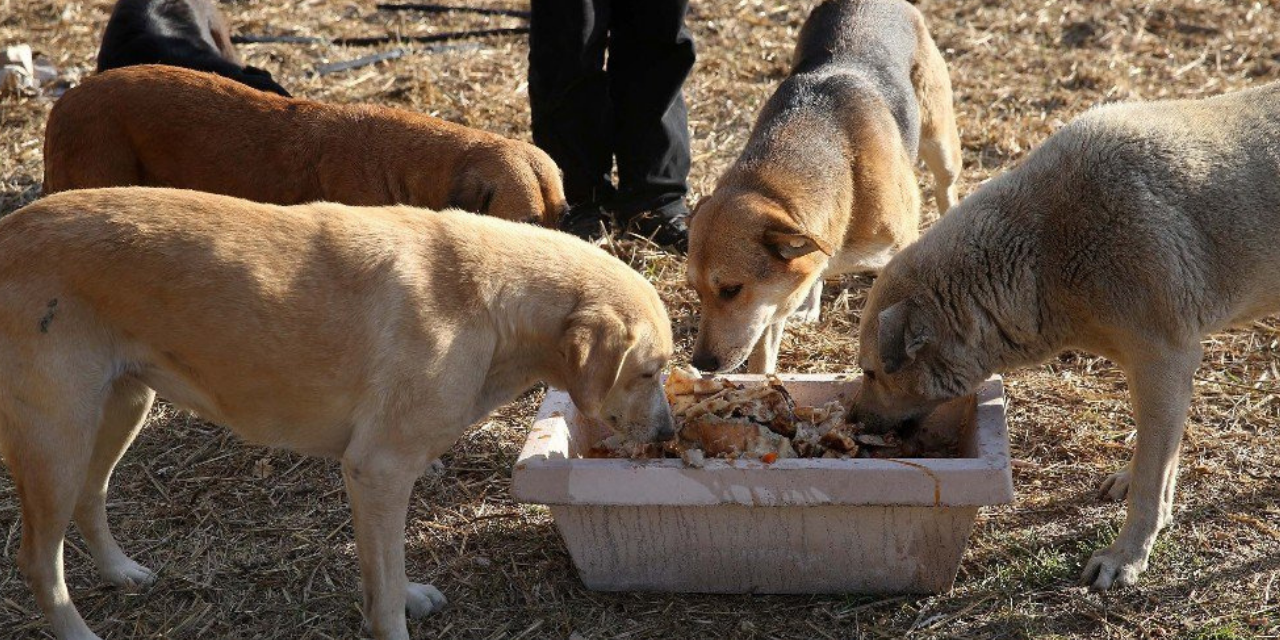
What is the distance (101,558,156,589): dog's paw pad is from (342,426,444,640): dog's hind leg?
1069 millimetres

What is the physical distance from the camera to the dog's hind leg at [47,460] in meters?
3.71

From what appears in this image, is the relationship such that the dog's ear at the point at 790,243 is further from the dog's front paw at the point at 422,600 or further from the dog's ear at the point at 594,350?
the dog's front paw at the point at 422,600

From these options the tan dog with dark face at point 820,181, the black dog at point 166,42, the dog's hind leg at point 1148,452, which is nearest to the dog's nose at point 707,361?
the tan dog with dark face at point 820,181

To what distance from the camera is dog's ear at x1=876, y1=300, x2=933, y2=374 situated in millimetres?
4648

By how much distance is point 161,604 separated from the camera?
4484 millimetres

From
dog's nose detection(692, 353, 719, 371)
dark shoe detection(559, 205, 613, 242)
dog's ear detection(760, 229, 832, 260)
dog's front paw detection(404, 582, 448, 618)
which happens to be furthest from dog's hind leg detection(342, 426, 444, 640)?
dark shoe detection(559, 205, 613, 242)

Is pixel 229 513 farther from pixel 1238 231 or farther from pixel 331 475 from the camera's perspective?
pixel 1238 231

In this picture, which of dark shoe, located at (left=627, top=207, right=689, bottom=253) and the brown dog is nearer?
the brown dog

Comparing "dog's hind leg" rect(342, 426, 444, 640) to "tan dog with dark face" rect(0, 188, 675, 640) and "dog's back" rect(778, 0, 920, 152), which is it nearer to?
"tan dog with dark face" rect(0, 188, 675, 640)

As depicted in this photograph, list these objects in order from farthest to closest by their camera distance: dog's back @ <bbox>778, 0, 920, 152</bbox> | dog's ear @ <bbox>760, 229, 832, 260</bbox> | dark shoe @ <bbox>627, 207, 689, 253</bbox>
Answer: dark shoe @ <bbox>627, 207, 689, 253</bbox> → dog's back @ <bbox>778, 0, 920, 152</bbox> → dog's ear @ <bbox>760, 229, 832, 260</bbox>

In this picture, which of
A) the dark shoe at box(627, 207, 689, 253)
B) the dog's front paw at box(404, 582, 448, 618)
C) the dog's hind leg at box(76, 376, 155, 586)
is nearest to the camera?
the dog's hind leg at box(76, 376, 155, 586)

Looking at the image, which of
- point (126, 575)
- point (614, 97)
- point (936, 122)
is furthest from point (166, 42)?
point (936, 122)

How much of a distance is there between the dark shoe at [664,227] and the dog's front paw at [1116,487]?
2960mm

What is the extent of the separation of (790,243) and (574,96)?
2321 millimetres
